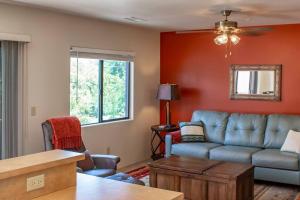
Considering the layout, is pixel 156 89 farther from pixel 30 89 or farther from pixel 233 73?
pixel 30 89

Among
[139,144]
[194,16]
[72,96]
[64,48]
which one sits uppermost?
[194,16]

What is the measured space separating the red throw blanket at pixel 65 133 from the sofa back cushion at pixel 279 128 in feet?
9.07

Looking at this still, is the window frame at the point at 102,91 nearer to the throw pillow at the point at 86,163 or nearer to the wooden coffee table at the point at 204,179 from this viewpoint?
the throw pillow at the point at 86,163

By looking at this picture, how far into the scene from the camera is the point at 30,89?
4.76m

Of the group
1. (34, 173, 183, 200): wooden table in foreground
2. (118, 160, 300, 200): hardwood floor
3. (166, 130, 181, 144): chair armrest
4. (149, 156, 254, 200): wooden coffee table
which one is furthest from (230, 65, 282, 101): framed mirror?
(34, 173, 183, 200): wooden table in foreground

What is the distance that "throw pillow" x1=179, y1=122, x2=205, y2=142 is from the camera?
609 centimetres

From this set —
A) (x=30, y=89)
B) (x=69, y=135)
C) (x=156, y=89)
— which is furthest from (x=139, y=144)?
(x=30, y=89)

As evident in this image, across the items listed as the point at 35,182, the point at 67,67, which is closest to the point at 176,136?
the point at 67,67

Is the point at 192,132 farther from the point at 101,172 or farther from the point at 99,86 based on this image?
the point at 101,172

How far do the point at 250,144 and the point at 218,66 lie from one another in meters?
1.49

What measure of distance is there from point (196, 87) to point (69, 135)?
2.80 metres

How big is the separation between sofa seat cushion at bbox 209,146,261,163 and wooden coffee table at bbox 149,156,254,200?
818 mm

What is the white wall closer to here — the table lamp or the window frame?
the window frame

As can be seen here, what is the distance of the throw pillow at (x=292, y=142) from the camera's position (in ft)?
17.2
